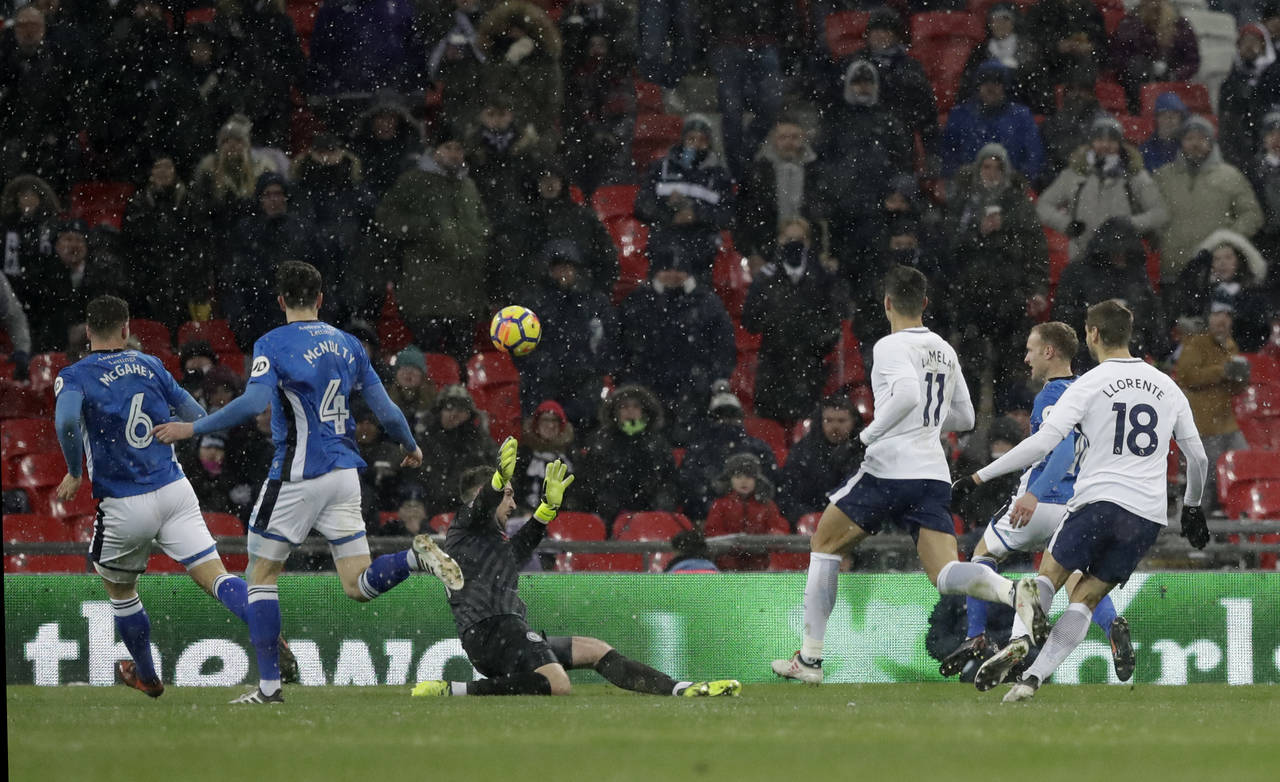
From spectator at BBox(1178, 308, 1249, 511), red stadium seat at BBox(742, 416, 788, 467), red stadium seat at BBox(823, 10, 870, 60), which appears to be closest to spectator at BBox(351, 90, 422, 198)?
red stadium seat at BBox(742, 416, 788, 467)

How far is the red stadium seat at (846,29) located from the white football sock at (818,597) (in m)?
8.77

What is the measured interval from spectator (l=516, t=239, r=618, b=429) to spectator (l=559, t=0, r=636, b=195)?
1.99 m

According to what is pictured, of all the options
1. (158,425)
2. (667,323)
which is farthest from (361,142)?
(158,425)

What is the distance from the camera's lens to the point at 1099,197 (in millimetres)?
14258

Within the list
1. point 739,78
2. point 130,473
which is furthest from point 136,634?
point 739,78

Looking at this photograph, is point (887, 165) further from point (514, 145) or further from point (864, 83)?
point (514, 145)

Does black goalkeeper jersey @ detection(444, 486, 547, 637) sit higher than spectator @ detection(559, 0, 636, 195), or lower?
lower

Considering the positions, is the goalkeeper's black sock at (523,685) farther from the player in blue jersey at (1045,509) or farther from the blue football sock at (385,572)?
the player in blue jersey at (1045,509)

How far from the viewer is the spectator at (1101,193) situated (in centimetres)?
1405

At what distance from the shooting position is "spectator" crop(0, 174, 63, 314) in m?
13.7

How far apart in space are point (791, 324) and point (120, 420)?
5.84 meters

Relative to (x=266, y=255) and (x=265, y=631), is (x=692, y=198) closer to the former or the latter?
(x=266, y=255)

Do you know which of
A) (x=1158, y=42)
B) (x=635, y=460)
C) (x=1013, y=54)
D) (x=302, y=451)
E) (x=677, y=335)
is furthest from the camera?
Answer: (x=1158, y=42)

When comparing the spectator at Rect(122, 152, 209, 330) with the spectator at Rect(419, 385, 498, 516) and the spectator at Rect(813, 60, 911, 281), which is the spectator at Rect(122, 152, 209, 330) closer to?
the spectator at Rect(419, 385, 498, 516)
